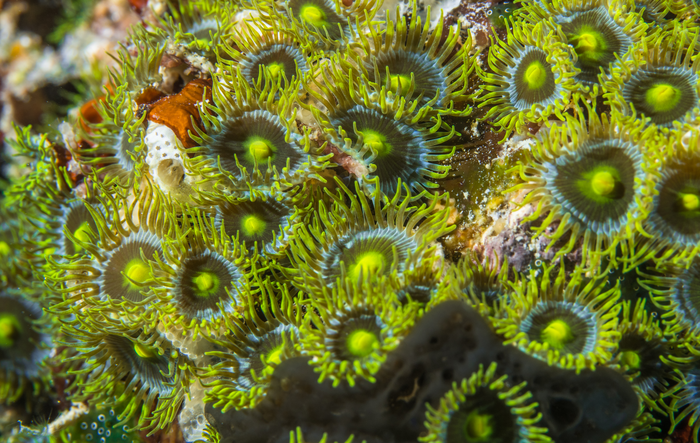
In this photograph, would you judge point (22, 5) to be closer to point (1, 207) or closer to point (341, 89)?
point (1, 207)

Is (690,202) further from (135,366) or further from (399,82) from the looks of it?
(135,366)

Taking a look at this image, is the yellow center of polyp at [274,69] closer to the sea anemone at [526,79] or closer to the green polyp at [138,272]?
the sea anemone at [526,79]

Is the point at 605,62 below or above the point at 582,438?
above

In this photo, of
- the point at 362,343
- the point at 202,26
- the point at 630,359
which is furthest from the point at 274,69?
the point at 630,359

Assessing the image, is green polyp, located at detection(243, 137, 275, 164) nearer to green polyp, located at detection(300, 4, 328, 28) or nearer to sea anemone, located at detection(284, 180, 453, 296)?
sea anemone, located at detection(284, 180, 453, 296)

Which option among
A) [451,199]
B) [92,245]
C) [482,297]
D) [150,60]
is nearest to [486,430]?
[482,297]

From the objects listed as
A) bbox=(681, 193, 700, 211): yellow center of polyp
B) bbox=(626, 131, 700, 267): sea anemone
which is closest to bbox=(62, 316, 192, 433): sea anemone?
bbox=(626, 131, 700, 267): sea anemone
